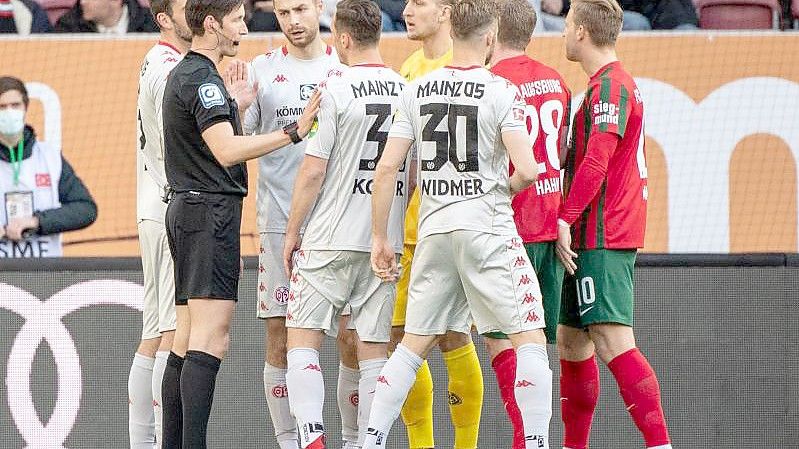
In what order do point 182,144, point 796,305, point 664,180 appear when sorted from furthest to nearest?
1. point 664,180
2. point 796,305
3. point 182,144

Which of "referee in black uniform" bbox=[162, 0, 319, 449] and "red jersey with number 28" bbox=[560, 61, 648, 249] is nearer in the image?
"referee in black uniform" bbox=[162, 0, 319, 449]

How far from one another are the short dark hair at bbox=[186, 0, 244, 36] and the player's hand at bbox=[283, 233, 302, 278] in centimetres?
101

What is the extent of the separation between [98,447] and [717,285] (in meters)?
3.35

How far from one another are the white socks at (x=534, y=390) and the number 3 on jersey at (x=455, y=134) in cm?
80

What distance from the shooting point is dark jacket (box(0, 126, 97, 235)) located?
874 cm

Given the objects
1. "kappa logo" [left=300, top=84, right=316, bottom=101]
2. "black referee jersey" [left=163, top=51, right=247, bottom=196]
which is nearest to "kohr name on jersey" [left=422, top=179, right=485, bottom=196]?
"black referee jersey" [left=163, top=51, right=247, bottom=196]

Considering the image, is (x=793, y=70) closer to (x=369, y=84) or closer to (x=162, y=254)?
(x=369, y=84)

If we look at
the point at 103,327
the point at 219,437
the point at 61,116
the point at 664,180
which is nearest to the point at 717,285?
the point at 664,180

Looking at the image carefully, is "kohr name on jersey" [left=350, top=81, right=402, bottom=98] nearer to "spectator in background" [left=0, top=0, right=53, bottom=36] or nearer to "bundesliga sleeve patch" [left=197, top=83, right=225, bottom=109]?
"bundesliga sleeve patch" [left=197, top=83, right=225, bottom=109]

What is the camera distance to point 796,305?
6848 millimetres

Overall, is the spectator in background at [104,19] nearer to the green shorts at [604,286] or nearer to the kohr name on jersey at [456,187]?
the kohr name on jersey at [456,187]

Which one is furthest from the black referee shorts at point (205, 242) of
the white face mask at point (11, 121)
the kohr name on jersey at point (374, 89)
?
the white face mask at point (11, 121)

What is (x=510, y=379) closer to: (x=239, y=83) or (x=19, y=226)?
(x=239, y=83)

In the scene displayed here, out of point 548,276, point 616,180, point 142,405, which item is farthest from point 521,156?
point 142,405
